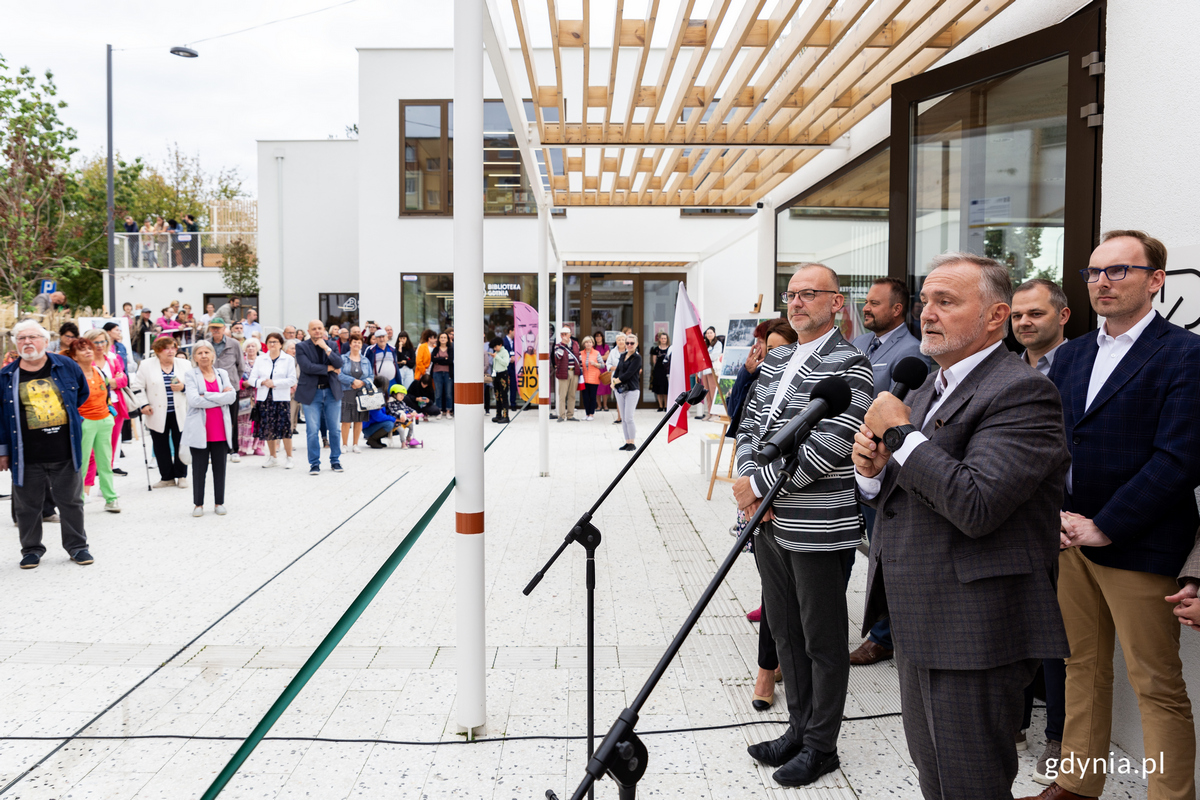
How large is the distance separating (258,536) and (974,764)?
6185mm

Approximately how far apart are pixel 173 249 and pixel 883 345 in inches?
970

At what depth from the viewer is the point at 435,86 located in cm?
1853

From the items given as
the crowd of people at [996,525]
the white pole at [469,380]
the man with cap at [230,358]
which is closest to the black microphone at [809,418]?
the crowd of people at [996,525]

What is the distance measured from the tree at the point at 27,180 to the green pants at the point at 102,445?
39.9 feet

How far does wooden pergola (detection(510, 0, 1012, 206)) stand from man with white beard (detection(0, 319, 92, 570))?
4111 millimetres

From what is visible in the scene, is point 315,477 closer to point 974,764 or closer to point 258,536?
point 258,536

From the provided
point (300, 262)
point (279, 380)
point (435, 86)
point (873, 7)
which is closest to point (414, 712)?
point (873, 7)

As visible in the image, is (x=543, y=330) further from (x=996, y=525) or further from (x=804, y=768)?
(x=996, y=525)

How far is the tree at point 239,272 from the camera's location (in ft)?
75.9

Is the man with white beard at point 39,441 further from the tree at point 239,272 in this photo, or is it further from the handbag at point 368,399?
the tree at point 239,272

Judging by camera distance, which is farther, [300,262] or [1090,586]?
[300,262]

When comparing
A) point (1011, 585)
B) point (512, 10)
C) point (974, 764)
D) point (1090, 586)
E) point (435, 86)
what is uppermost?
point (435, 86)

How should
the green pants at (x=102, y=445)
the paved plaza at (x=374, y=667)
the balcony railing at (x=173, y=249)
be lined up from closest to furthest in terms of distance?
the paved plaza at (x=374, y=667) < the green pants at (x=102, y=445) < the balcony railing at (x=173, y=249)

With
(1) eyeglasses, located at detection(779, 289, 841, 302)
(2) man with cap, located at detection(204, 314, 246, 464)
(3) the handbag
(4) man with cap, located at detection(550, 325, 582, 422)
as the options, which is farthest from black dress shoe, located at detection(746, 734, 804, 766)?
(4) man with cap, located at detection(550, 325, 582, 422)
